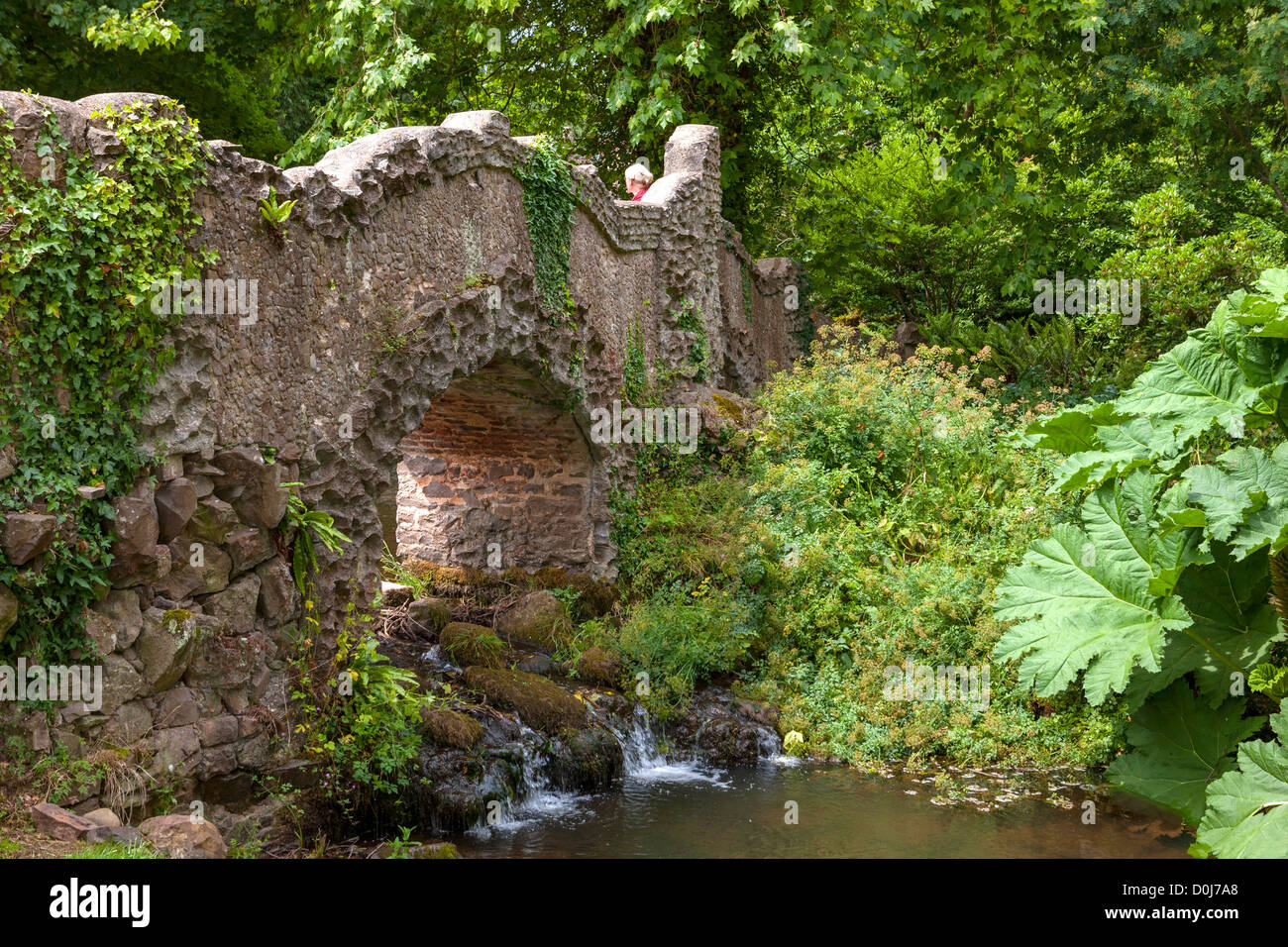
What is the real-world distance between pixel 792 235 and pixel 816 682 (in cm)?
1107

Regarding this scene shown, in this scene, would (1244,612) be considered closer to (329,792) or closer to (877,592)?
(877,592)

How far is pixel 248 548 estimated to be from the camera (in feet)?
20.2

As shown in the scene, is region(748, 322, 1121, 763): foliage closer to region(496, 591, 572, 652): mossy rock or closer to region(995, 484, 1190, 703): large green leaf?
region(995, 484, 1190, 703): large green leaf

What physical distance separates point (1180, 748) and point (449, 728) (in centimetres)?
473

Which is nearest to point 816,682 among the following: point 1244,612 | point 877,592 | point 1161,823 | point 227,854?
point 877,592

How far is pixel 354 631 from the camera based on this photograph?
7215 mm

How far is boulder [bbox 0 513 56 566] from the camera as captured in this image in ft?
15.8

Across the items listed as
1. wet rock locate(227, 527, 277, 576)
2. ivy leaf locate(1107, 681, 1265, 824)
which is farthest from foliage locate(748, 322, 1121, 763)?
wet rock locate(227, 527, 277, 576)

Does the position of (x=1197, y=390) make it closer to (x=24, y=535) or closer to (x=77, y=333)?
(x=77, y=333)

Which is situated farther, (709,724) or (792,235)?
(792,235)

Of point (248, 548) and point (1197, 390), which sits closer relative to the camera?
point (248, 548)

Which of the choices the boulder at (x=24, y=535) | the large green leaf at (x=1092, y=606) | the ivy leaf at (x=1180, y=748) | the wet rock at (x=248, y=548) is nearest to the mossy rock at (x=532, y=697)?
the wet rock at (x=248, y=548)

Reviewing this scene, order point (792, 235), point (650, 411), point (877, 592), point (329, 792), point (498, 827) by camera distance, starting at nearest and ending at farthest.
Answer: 1. point (329, 792)
2. point (498, 827)
3. point (877, 592)
4. point (650, 411)
5. point (792, 235)

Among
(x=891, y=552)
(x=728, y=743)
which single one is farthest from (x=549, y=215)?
(x=728, y=743)
